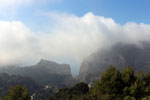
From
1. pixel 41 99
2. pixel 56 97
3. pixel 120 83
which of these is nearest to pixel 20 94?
pixel 120 83

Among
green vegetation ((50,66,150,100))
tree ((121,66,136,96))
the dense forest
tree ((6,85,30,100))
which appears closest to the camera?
tree ((6,85,30,100))

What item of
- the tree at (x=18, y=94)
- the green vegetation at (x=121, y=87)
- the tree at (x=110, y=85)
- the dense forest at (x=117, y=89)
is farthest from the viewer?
the tree at (x=110, y=85)

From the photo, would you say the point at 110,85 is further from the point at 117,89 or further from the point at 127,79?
the point at 127,79

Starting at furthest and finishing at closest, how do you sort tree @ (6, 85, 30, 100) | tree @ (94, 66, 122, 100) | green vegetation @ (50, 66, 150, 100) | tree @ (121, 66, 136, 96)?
tree @ (121, 66, 136, 96) → tree @ (94, 66, 122, 100) → green vegetation @ (50, 66, 150, 100) → tree @ (6, 85, 30, 100)

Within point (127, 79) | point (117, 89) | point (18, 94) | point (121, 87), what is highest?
point (127, 79)

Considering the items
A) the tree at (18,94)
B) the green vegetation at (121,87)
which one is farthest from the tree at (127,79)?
the tree at (18,94)

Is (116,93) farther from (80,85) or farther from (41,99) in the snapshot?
(41,99)

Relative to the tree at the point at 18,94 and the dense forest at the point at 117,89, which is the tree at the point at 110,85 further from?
the tree at the point at 18,94

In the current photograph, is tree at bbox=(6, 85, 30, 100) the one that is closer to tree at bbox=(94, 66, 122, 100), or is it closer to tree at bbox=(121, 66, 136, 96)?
tree at bbox=(94, 66, 122, 100)

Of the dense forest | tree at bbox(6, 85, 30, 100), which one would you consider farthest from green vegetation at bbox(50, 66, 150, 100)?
tree at bbox(6, 85, 30, 100)

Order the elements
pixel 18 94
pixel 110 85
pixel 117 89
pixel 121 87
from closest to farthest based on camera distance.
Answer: pixel 18 94
pixel 117 89
pixel 121 87
pixel 110 85

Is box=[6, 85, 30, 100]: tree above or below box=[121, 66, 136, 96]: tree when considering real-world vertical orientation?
below

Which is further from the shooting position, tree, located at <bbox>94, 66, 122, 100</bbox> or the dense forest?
tree, located at <bbox>94, 66, 122, 100</bbox>

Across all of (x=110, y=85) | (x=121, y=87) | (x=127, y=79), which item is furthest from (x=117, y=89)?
(x=127, y=79)
